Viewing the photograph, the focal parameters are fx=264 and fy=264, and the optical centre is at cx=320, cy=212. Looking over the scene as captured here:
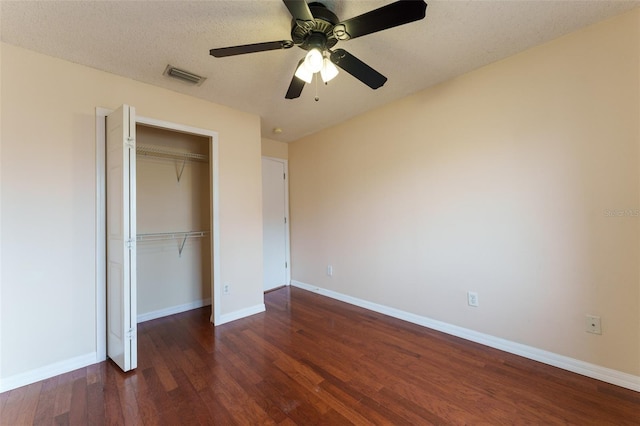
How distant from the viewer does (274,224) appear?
14.5ft

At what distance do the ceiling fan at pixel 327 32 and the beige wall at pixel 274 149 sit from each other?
2473mm

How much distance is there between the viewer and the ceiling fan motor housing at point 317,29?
1592mm

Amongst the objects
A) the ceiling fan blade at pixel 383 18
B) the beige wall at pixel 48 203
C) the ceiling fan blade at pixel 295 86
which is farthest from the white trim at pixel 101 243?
the ceiling fan blade at pixel 383 18

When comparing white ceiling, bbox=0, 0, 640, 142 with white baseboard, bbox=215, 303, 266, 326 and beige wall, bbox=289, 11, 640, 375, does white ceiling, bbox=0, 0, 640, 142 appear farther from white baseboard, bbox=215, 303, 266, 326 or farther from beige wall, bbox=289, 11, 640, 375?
white baseboard, bbox=215, 303, 266, 326

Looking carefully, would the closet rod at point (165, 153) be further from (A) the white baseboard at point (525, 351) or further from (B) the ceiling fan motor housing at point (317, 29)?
(A) the white baseboard at point (525, 351)

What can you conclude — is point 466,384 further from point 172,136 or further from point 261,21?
point 172,136

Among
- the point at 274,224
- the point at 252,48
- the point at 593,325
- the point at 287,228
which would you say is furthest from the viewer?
the point at 287,228

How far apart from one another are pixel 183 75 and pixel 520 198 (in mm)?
3174

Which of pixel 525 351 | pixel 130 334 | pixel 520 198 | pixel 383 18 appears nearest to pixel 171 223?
pixel 130 334

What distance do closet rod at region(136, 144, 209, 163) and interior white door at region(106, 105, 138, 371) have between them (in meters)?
0.83

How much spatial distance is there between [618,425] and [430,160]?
2256 millimetres

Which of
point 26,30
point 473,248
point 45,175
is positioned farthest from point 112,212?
point 473,248

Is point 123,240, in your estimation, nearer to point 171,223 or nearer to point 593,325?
point 171,223

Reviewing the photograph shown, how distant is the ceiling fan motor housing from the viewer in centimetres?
159
